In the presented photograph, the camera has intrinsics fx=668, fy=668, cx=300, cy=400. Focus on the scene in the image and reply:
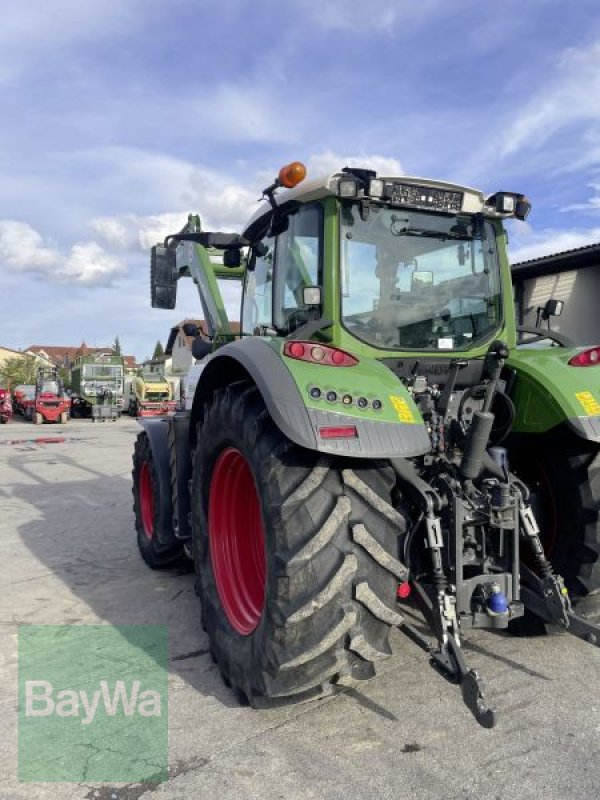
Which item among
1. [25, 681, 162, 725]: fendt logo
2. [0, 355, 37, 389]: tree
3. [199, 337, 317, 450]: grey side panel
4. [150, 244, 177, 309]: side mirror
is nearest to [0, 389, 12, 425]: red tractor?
[0, 355, 37, 389]: tree

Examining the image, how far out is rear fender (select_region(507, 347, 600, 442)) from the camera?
3.29 m

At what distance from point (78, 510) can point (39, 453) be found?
296 inches

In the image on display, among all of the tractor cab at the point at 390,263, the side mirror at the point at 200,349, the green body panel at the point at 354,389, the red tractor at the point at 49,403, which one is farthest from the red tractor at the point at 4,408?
the green body panel at the point at 354,389

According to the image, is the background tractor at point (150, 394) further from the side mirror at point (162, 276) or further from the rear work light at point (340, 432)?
the rear work light at point (340, 432)

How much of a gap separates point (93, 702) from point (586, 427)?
8.87ft

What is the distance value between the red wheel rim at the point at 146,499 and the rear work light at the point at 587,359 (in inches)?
138

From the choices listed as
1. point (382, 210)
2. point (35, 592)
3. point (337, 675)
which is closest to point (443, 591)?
point (337, 675)

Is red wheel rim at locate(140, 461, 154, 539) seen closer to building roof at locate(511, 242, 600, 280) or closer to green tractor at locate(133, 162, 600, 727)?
green tractor at locate(133, 162, 600, 727)

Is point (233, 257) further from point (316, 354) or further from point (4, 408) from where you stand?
point (4, 408)

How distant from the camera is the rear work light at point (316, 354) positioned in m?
2.93

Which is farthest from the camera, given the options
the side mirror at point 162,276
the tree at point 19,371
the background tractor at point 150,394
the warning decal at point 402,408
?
the tree at point 19,371

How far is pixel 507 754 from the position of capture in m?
2.61

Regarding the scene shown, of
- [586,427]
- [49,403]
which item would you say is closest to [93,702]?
[586,427]

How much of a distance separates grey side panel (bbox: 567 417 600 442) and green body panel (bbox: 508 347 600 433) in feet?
0.05
